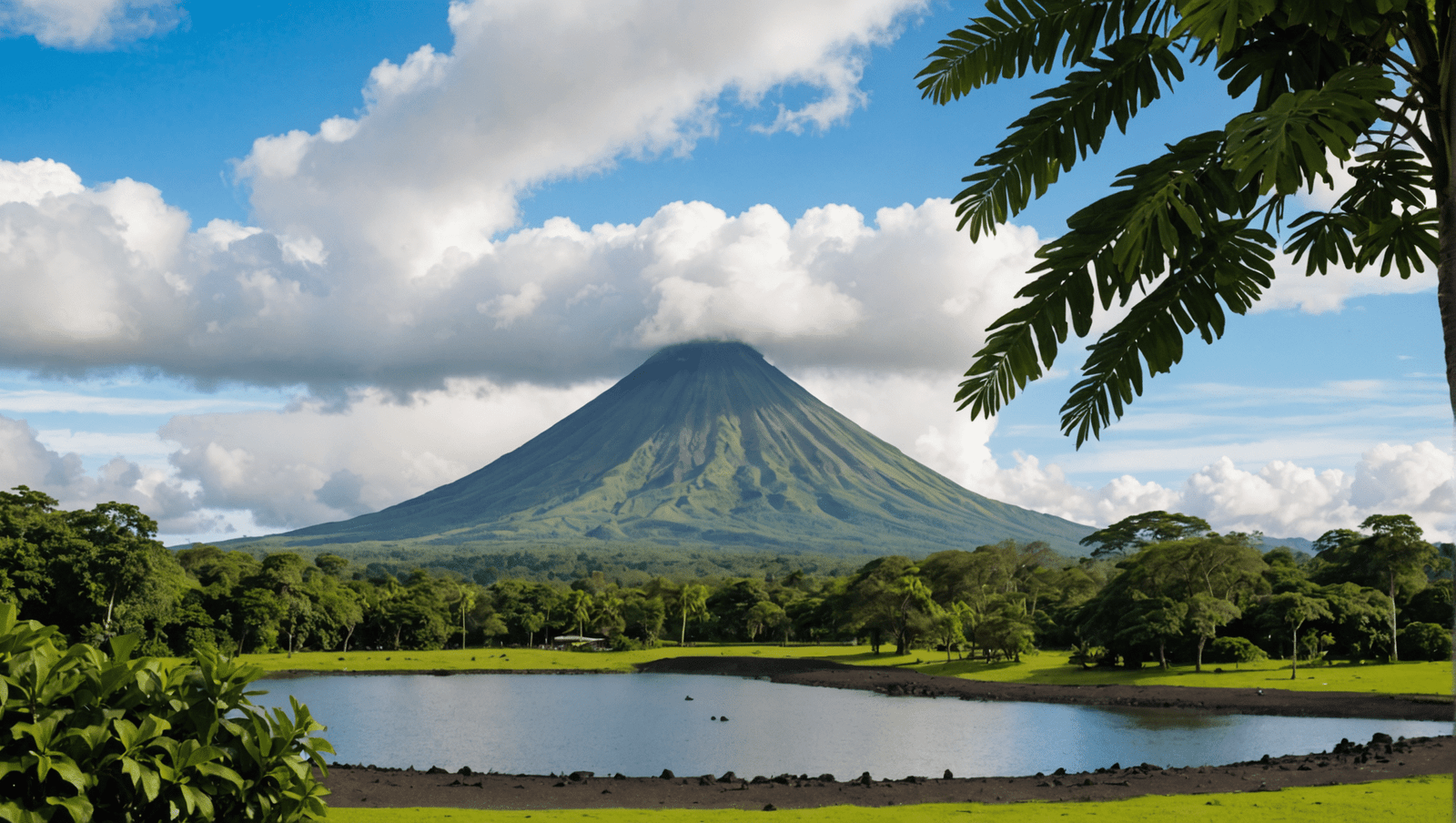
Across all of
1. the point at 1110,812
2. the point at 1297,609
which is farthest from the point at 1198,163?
the point at 1297,609

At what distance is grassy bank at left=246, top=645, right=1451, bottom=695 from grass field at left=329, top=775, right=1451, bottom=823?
62.7ft

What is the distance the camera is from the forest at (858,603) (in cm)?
3475

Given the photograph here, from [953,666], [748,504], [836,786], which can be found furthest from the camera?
[748,504]

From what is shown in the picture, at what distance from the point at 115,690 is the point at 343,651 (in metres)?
52.8

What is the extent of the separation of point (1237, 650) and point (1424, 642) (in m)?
5.68

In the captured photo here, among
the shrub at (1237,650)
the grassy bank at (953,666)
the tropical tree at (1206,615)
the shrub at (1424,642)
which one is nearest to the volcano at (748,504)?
the grassy bank at (953,666)

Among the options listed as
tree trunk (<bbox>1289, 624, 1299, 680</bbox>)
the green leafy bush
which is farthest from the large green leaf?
tree trunk (<bbox>1289, 624, 1299, 680</bbox>)

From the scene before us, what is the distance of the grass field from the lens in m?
11.2

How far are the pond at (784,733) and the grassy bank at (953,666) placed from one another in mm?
4431

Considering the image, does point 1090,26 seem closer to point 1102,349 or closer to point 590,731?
point 1102,349

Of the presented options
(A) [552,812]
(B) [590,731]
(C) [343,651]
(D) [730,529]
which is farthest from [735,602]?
(D) [730,529]

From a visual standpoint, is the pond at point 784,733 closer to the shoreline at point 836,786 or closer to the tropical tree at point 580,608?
the shoreline at point 836,786

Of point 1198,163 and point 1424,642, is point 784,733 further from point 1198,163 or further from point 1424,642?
point 1198,163

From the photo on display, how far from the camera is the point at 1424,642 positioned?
32938 millimetres
